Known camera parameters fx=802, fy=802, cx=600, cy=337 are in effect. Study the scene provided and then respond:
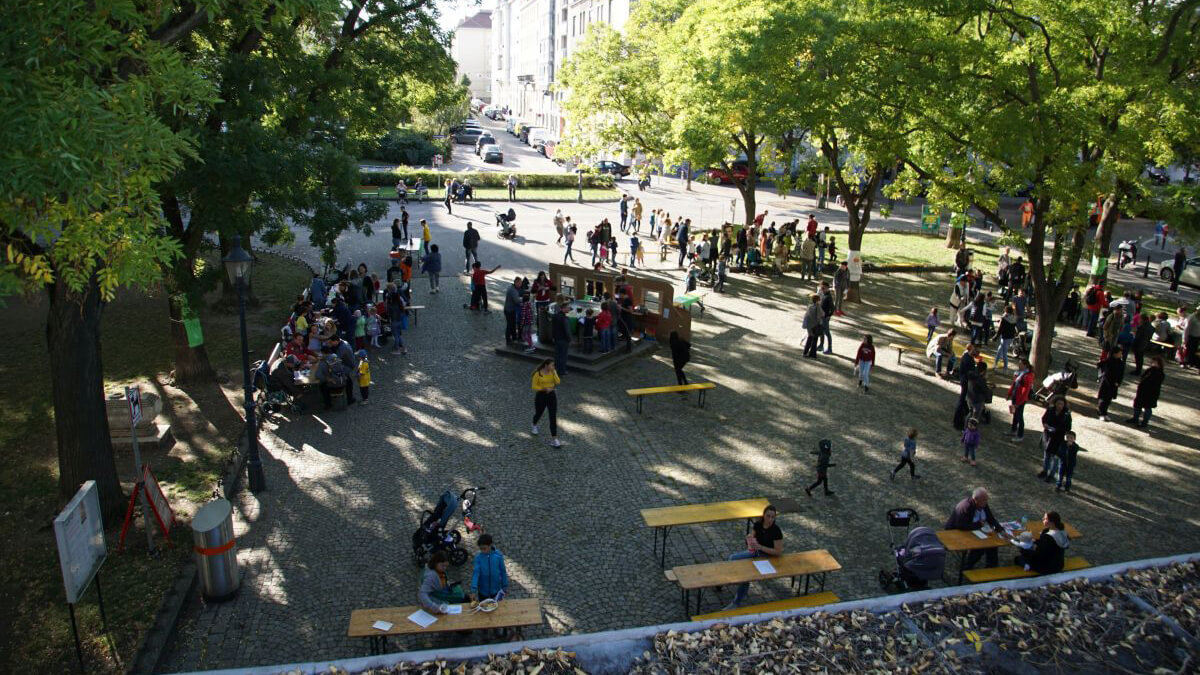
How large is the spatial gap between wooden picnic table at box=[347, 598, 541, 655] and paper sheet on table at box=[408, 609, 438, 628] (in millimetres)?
31

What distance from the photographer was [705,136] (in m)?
24.3

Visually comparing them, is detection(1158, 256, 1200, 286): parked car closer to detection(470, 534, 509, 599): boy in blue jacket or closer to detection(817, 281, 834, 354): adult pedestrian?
detection(817, 281, 834, 354): adult pedestrian

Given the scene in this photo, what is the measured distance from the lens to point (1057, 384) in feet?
48.6

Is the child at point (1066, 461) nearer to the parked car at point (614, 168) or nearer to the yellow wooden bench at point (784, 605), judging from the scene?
the yellow wooden bench at point (784, 605)

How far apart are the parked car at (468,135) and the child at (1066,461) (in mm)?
64413

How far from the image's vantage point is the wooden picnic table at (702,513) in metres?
9.84

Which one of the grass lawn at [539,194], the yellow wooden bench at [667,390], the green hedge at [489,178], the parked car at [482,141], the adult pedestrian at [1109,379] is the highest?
the parked car at [482,141]

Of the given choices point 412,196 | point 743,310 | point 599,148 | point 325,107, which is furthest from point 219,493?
point 412,196

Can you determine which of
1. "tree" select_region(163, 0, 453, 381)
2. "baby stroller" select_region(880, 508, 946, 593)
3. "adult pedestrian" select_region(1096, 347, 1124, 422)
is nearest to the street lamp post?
"tree" select_region(163, 0, 453, 381)

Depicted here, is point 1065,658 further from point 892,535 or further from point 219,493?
point 219,493

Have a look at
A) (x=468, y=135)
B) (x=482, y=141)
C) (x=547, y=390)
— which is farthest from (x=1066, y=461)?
(x=468, y=135)

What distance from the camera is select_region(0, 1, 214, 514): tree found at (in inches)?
245

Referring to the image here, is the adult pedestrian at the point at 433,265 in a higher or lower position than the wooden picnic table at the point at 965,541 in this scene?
higher

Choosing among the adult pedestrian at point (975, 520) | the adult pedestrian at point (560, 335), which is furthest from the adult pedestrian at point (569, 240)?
the adult pedestrian at point (975, 520)
